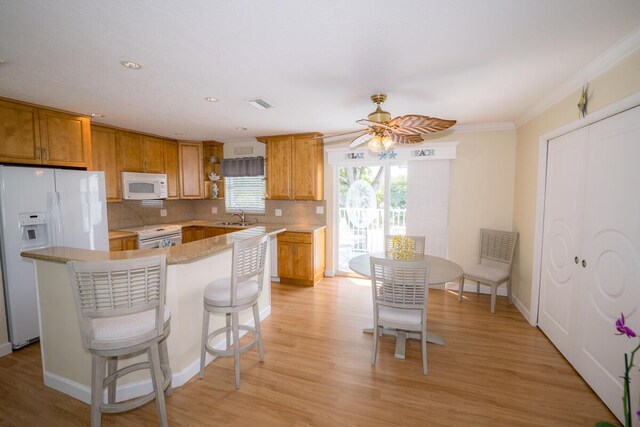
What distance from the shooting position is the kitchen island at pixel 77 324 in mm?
2035

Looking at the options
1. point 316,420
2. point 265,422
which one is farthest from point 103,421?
point 316,420

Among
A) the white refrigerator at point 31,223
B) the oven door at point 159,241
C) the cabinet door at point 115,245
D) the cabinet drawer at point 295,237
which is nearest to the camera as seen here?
the white refrigerator at point 31,223

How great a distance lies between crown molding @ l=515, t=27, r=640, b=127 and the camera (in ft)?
5.82

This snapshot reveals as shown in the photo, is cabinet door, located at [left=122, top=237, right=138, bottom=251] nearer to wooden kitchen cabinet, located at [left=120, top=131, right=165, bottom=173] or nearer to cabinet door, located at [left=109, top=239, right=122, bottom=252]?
Result: cabinet door, located at [left=109, top=239, right=122, bottom=252]

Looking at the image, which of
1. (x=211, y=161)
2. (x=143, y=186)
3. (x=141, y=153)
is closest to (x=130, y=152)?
(x=141, y=153)

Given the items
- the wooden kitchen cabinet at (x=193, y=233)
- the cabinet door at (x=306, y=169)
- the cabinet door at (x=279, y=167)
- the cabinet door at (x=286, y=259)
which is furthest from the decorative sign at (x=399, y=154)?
the wooden kitchen cabinet at (x=193, y=233)

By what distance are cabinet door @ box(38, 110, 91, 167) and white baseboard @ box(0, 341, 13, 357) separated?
1853 mm

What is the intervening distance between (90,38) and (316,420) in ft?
9.39

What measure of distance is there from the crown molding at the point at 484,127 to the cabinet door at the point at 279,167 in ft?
8.61

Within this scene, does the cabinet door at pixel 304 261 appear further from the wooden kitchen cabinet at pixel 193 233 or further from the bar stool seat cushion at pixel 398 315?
the bar stool seat cushion at pixel 398 315

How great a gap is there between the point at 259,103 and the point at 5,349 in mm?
3419

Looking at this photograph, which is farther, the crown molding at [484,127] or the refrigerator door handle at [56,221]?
the crown molding at [484,127]

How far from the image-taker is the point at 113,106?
3104 mm

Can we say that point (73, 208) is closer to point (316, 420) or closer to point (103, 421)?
point (103, 421)
